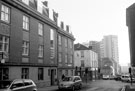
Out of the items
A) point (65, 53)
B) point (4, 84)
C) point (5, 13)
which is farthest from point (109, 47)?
point (4, 84)

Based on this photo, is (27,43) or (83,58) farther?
(83,58)

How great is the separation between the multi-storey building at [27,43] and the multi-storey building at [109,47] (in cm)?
13689

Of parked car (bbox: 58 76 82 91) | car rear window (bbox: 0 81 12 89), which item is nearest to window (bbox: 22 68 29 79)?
parked car (bbox: 58 76 82 91)

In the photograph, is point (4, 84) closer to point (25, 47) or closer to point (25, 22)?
point (25, 47)

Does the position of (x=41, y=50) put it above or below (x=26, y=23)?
below

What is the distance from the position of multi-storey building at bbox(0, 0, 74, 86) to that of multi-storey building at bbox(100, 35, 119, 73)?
137 meters

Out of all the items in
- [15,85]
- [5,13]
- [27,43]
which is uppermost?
[5,13]

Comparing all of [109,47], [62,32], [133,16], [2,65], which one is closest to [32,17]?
[2,65]

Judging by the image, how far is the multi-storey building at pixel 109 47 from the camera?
166 m

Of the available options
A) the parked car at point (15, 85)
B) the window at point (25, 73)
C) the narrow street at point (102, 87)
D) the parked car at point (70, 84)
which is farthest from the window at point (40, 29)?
the parked car at point (15, 85)

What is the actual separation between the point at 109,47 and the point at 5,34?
153 meters

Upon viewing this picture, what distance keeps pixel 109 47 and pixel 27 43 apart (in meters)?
148

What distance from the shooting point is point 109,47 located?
166750 millimetres

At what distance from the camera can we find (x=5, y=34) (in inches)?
800
